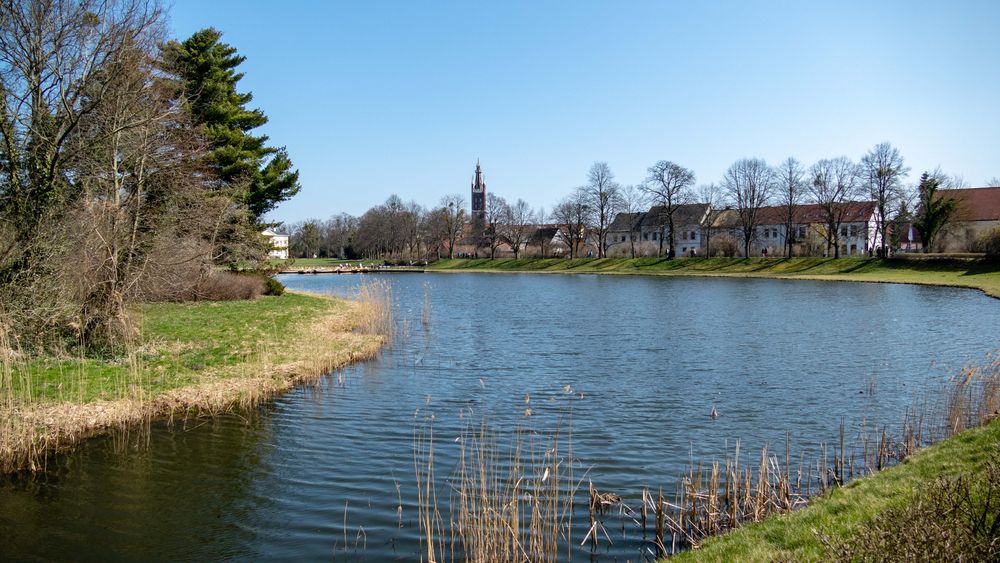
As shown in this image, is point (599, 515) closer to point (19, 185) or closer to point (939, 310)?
point (19, 185)

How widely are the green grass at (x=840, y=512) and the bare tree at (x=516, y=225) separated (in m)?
91.9

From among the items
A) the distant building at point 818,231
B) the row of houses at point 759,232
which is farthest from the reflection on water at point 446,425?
the row of houses at point 759,232

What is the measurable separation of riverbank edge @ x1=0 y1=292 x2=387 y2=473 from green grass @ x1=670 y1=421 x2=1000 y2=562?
10.4m

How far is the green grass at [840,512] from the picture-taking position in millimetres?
6355

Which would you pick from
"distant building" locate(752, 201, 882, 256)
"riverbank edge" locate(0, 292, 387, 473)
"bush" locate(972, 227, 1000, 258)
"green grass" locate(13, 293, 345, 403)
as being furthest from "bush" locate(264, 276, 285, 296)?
"distant building" locate(752, 201, 882, 256)

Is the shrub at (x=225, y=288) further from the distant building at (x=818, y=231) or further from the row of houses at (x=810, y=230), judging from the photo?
the distant building at (x=818, y=231)

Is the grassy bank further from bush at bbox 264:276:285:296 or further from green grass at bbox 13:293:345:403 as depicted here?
→ bush at bbox 264:276:285:296

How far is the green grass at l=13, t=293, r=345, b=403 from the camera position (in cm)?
1330

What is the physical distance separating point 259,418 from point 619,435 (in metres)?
7.57

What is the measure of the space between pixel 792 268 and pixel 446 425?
6581cm

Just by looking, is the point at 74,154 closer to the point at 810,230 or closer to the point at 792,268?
the point at 792,268

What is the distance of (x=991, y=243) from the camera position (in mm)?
56469

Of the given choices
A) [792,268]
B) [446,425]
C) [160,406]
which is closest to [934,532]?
[446,425]

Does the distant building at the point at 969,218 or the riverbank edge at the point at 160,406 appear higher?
the distant building at the point at 969,218
